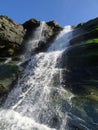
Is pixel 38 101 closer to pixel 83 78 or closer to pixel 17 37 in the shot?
pixel 83 78

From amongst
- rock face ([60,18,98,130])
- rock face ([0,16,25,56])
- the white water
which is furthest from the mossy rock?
rock face ([0,16,25,56])

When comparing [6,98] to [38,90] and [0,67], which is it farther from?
[0,67]

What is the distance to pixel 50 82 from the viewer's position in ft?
94.1

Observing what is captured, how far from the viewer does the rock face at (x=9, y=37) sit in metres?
44.5

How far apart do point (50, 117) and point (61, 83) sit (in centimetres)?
590

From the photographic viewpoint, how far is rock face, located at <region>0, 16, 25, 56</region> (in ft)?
146

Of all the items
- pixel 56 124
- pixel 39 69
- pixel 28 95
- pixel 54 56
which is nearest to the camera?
pixel 56 124

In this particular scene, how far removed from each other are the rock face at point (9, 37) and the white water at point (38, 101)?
39.0 feet

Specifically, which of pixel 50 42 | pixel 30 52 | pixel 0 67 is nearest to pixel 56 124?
pixel 0 67

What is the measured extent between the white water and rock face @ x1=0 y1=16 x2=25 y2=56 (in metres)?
11.9

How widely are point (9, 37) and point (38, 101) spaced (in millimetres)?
21622

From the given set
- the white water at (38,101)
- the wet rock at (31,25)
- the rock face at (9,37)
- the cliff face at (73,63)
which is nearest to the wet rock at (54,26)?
the wet rock at (31,25)

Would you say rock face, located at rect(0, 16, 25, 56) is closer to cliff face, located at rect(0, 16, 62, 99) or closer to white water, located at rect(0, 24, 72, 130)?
cliff face, located at rect(0, 16, 62, 99)

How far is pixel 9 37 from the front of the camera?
4494cm
